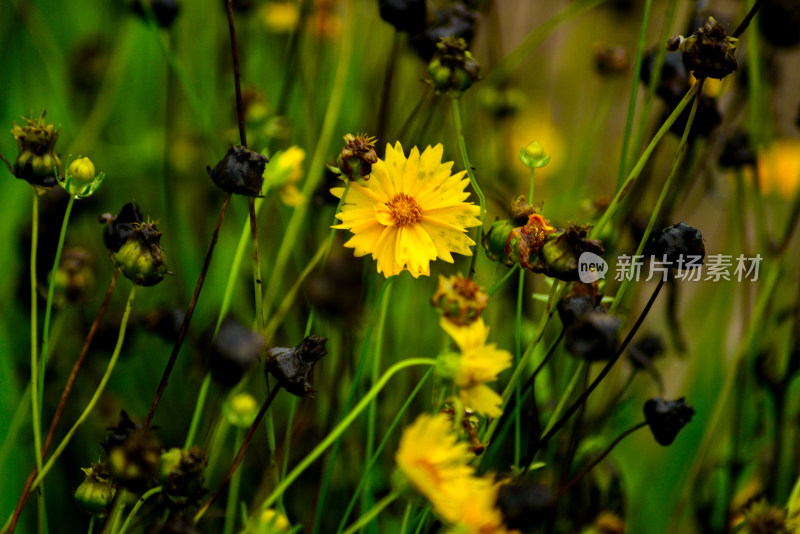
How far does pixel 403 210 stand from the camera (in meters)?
0.42

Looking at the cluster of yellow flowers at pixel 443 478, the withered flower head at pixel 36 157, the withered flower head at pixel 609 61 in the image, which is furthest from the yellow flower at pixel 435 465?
the withered flower head at pixel 609 61

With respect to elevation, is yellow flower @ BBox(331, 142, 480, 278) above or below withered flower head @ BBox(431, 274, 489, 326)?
Answer: above

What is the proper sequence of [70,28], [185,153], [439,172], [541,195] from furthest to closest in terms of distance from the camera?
[541,195] → [70,28] → [185,153] → [439,172]

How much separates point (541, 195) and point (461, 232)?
2.30 feet

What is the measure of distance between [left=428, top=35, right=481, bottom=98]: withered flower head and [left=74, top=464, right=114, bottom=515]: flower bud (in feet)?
0.88

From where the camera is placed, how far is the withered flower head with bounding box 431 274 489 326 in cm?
33

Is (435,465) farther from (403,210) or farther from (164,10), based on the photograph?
(164,10)

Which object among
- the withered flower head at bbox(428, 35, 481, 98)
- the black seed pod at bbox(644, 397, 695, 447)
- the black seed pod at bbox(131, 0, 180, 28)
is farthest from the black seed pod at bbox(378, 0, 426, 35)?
the black seed pod at bbox(644, 397, 695, 447)

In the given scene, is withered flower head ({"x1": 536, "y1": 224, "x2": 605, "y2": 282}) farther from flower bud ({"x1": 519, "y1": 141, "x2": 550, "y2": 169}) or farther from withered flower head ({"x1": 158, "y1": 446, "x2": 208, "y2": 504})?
withered flower head ({"x1": 158, "y1": 446, "x2": 208, "y2": 504})

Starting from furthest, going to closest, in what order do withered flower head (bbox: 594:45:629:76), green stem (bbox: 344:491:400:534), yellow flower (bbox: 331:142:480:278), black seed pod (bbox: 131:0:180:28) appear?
withered flower head (bbox: 594:45:629:76)
black seed pod (bbox: 131:0:180:28)
yellow flower (bbox: 331:142:480:278)
green stem (bbox: 344:491:400:534)

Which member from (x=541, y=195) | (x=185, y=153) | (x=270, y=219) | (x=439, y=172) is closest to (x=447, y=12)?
(x=439, y=172)

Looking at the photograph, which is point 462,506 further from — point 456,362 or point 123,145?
point 123,145

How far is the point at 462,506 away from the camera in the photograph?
12.1 inches

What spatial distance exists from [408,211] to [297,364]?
0.11m
